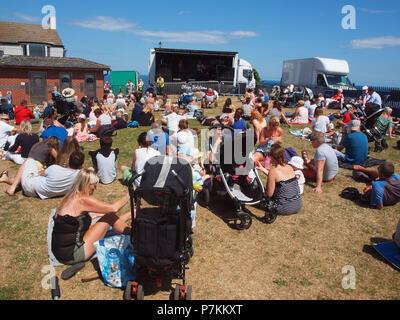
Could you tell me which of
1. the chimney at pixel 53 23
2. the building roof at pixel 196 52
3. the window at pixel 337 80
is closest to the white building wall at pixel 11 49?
the chimney at pixel 53 23

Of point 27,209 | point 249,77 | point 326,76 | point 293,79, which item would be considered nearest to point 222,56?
point 249,77

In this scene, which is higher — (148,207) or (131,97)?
(131,97)

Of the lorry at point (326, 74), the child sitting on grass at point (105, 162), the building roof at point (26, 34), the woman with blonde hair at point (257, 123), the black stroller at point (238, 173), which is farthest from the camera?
the building roof at point (26, 34)

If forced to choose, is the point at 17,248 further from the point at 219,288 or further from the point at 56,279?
the point at 219,288

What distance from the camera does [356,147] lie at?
26.8 feet

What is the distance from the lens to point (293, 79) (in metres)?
29.4

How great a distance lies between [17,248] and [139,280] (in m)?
2.09

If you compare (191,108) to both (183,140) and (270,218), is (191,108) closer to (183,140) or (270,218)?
(183,140)

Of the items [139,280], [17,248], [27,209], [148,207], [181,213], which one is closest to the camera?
[181,213]

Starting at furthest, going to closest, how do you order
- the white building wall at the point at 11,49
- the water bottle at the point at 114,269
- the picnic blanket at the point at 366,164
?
1. the white building wall at the point at 11,49
2. the picnic blanket at the point at 366,164
3. the water bottle at the point at 114,269

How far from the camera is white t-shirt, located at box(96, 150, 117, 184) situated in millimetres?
6816

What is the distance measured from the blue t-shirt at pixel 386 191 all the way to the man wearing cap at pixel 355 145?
2237 mm

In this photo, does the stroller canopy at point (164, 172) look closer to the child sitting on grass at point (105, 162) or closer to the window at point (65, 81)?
the child sitting on grass at point (105, 162)

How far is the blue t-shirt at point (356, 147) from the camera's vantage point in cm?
803
